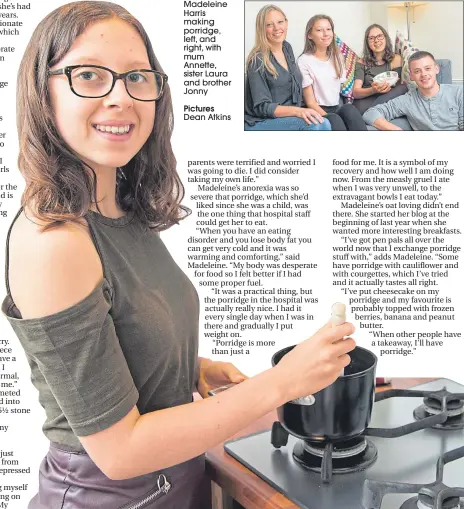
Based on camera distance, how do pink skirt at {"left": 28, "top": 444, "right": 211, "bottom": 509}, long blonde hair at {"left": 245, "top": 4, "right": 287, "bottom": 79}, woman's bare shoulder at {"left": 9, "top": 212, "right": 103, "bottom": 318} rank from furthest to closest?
long blonde hair at {"left": 245, "top": 4, "right": 287, "bottom": 79}, pink skirt at {"left": 28, "top": 444, "right": 211, "bottom": 509}, woman's bare shoulder at {"left": 9, "top": 212, "right": 103, "bottom": 318}

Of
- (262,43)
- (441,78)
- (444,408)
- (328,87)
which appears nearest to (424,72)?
(441,78)

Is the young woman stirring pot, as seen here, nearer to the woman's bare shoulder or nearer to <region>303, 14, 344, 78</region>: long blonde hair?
the woman's bare shoulder

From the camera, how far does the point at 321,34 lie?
3.40 ft

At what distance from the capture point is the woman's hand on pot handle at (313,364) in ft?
2.16

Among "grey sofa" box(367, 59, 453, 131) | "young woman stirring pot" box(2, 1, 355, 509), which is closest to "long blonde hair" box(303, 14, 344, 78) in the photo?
"grey sofa" box(367, 59, 453, 131)

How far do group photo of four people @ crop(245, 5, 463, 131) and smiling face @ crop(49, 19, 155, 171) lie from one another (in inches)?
14.3

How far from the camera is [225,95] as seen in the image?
40.8 inches

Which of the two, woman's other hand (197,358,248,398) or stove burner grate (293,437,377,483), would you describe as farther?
woman's other hand (197,358,248,398)

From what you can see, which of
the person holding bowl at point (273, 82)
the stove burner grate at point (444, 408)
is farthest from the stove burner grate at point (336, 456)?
the person holding bowl at point (273, 82)

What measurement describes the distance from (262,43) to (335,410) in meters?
0.59

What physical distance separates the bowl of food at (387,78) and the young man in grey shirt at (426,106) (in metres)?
0.03

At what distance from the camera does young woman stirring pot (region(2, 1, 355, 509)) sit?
593 mm

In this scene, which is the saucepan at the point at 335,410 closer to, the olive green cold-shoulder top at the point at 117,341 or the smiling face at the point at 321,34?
the olive green cold-shoulder top at the point at 117,341

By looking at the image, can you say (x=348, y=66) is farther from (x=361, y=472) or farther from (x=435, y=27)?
(x=361, y=472)
